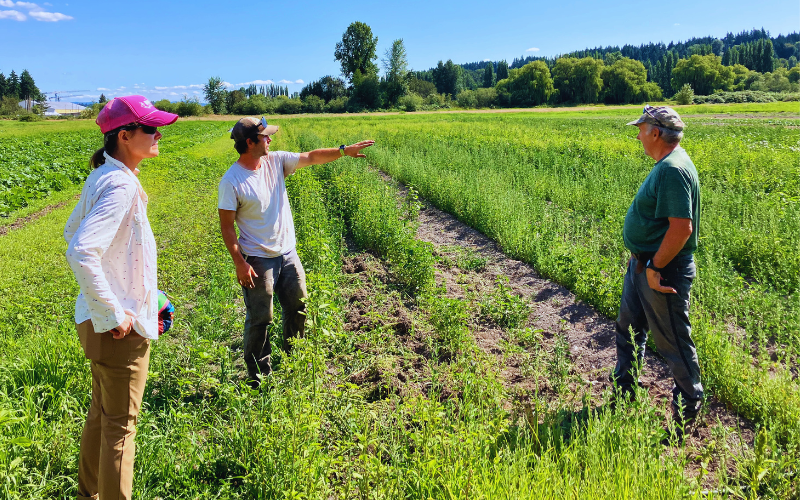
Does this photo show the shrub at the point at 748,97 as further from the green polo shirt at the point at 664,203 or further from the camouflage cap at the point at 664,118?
the green polo shirt at the point at 664,203

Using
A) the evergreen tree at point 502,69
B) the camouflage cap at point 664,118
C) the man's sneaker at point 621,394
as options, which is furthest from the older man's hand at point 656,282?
the evergreen tree at point 502,69

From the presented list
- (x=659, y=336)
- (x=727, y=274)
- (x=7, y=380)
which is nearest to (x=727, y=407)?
(x=659, y=336)

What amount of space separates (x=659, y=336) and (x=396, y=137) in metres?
21.1

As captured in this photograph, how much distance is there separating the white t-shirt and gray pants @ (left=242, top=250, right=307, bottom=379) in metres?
0.12

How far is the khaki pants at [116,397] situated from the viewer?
226 cm

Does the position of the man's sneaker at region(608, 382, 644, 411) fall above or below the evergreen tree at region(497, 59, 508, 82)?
below

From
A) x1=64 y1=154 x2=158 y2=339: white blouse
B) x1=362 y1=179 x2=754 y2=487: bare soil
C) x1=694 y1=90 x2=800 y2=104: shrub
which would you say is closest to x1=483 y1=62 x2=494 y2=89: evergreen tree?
x1=694 y1=90 x2=800 y2=104: shrub

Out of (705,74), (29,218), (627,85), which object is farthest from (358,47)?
(29,218)

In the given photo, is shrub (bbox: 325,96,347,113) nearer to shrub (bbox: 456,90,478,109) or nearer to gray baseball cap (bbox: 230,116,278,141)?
shrub (bbox: 456,90,478,109)

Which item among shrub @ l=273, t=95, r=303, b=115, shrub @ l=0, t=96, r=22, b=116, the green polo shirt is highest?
shrub @ l=0, t=96, r=22, b=116

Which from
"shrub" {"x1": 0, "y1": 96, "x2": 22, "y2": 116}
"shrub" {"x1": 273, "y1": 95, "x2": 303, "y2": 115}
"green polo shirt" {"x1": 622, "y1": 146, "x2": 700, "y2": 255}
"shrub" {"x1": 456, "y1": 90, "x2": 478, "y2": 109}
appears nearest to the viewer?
"green polo shirt" {"x1": 622, "y1": 146, "x2": 700, "y2": 255}

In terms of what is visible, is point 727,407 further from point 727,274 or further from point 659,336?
point 727,274

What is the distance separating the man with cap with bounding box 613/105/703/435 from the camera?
9.91 feet

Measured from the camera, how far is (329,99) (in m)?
91.4
